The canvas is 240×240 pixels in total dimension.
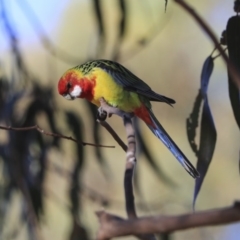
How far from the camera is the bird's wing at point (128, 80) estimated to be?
926 millimetres

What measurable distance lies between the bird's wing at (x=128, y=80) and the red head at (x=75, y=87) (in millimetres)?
40

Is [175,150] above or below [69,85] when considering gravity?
below

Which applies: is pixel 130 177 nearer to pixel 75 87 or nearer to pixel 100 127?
pixel 75 87

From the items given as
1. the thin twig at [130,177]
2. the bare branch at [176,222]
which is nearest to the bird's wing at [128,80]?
the thin twig at [130,177]

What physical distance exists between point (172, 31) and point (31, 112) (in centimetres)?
243

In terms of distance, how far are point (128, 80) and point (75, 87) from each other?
3.5 inches

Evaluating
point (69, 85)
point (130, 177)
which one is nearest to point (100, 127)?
point (69, 85)

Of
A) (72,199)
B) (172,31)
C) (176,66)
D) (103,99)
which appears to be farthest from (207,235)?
(172,31)

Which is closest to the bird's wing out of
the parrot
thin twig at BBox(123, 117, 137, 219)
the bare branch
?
the parrot

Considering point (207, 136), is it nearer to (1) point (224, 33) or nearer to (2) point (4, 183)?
(1) point (224, 33)

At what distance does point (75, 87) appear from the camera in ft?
3.19

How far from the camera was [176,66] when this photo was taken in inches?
145

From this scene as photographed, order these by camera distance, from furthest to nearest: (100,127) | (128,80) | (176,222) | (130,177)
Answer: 1. (100,127)
2. (128,80)
3. (130,177)
4. (176,222)

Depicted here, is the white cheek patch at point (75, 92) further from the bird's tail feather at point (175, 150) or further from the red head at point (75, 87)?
the bird's tail feather at point (175, 150)
